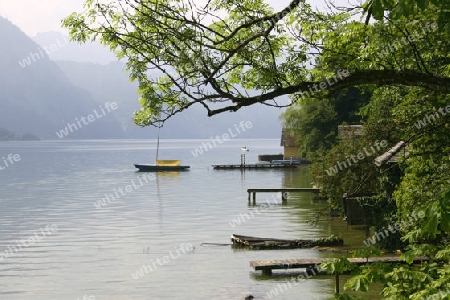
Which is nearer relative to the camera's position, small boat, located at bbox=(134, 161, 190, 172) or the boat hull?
the boat hull

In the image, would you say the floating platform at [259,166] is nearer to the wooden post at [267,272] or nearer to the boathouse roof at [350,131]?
the boathouse roof at [350,131]

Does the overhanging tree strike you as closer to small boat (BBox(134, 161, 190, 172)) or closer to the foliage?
the foliage

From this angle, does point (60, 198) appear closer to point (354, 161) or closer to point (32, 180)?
point (32, 180)

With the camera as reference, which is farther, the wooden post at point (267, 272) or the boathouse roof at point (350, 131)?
the boathouse roof at point (350, 131)

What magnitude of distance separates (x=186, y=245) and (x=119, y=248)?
3.40 m

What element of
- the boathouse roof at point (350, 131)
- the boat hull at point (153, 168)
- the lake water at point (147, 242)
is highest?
the boathouse roof at point (350, 131)

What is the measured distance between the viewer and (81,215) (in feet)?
167

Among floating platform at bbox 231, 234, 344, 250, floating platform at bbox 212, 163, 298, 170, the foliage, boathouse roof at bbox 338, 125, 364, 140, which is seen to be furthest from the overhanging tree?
floating platform at bbox 212, 163, 298, 170

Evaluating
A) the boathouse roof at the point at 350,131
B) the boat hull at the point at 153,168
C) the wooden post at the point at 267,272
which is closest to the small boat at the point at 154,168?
the boat hull at the point at 153,168

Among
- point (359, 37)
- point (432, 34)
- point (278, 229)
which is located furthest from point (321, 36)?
point (278, 229)

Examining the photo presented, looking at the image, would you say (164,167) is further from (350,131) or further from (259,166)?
(350,131)

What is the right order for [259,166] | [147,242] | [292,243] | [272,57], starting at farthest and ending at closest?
[259,166] < [147,242] < [292,243] < [272,57]

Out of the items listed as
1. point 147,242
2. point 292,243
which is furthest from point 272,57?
point 147,242

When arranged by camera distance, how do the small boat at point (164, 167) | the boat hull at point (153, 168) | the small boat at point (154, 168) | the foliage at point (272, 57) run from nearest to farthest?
the foliage at point (272, 57)
the small boat at point (164, 167)
the boat hull at point (153, 168)
the small boat at point (154, 168)
